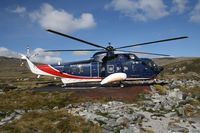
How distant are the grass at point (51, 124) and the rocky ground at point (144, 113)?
108 centimetres

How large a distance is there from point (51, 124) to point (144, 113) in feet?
34.2

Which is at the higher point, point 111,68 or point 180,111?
point 111,68

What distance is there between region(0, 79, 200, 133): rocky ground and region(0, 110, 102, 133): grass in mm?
1082

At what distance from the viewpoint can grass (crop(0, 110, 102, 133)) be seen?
25656 millimetres

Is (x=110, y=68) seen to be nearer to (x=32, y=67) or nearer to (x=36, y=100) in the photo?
(x=36, y=100)

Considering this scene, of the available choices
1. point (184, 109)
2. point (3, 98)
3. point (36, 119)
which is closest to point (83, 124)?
point (36, 119)

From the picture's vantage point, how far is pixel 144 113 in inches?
1245

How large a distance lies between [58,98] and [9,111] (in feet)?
26.2

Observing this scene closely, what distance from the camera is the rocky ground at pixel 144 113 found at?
27.3 m

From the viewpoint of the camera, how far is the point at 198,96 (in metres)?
40.2

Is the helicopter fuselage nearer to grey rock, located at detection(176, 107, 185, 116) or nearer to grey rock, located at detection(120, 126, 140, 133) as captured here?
grey rock, located at detection(176, 107, 185, 116)

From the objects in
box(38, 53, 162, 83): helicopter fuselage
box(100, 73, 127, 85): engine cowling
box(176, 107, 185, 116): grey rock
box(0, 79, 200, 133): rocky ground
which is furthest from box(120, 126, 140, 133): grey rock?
box(38, 53, 162, 83): helicopter fuselage

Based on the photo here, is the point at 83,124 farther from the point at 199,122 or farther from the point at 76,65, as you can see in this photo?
the point at 76,65

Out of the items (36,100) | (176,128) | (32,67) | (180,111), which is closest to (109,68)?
(36,100)
